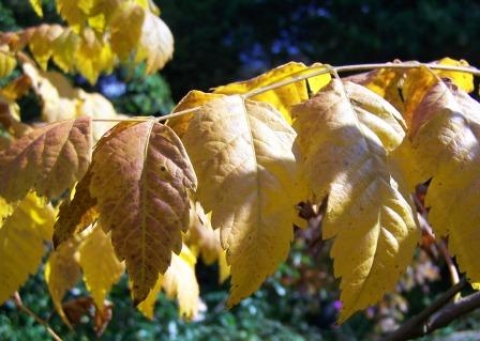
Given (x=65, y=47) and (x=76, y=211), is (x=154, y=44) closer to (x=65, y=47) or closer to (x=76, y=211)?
(x=65, y=47)

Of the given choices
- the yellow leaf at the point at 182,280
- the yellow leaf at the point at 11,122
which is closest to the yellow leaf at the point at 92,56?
the yellow leaf at the point at 11,122

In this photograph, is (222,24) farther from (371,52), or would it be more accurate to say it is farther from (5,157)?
(5,157)

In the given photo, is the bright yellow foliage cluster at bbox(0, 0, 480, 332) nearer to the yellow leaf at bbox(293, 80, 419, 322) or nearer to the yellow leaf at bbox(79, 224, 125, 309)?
the yellow leaf at bbox(293, 80, 419, 322)

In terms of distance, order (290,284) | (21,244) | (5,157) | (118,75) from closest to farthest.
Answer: (5,157), (21,244), (290,284), (118,75)

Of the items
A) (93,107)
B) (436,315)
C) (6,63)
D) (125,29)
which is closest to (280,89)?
(436,315)

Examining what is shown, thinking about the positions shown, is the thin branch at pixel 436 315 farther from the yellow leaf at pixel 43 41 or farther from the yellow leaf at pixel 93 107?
the yellow leaf at pixel 43 41

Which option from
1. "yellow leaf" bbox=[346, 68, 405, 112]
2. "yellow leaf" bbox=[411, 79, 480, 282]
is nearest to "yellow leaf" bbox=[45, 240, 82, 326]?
"yellow leaf" bbox=[346, 68, 405, 112]

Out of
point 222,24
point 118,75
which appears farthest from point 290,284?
point 222,24
